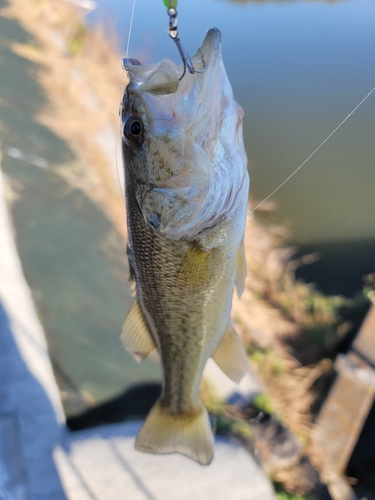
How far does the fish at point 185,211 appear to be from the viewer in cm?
90

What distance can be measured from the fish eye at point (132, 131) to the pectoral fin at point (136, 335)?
0.51 metres

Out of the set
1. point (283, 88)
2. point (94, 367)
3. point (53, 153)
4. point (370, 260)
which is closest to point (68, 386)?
point (94, 367)

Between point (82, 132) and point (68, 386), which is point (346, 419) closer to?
point (68, 386)

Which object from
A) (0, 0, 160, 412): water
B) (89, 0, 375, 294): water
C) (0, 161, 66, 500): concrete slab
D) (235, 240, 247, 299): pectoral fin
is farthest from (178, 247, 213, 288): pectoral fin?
(89, 0, 375, 294): water

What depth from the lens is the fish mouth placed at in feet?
2.86

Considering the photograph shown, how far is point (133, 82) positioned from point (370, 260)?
183 inches

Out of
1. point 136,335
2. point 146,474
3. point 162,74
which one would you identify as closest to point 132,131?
point 162,74

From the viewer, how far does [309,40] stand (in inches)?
210

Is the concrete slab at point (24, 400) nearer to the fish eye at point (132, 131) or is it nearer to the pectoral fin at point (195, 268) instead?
the pectoral fin at point (195, 268)

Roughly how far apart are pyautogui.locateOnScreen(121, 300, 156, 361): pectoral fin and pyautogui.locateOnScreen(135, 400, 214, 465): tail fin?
0.98 ft

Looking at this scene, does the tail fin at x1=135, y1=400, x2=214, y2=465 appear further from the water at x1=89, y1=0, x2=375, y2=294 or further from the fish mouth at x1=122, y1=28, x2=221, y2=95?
the water at x1=89, y1=0, x2=375, y2=294

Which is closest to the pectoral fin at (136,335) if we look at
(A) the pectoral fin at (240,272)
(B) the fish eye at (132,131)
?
(A) the pectoral fin at (240,272)

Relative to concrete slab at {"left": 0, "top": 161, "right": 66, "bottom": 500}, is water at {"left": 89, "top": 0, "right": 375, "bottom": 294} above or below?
above

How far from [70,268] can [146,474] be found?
1922 mm
